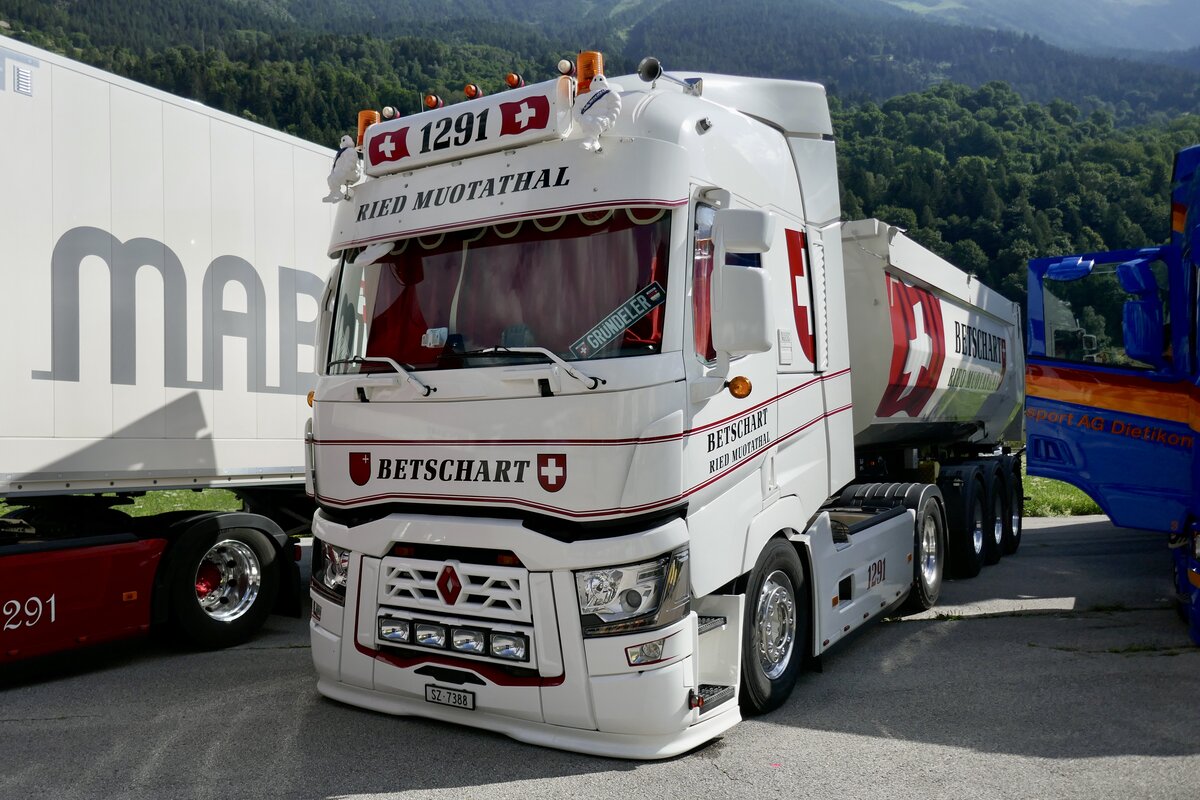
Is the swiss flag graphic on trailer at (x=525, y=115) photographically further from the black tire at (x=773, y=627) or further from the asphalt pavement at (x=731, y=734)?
the asphalt pavement at (x=731, y=734)

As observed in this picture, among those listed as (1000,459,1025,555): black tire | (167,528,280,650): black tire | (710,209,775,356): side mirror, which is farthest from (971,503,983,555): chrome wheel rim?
(167,528,280,650): black tire

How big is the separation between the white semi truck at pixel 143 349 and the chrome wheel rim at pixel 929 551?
505cm

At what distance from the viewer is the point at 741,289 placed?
443cm

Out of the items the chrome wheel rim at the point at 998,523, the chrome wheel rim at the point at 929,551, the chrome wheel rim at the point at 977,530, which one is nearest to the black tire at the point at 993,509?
the chrome wheel rim at the point at 998,523

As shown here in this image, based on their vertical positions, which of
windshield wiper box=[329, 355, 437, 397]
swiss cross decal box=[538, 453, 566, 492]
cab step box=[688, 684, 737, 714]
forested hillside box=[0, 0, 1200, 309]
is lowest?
cab step box=[688, 684, 737, 714]

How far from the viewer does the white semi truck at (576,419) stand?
4.38 metres

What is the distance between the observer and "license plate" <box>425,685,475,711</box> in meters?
4.64

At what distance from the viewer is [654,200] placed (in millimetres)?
4484

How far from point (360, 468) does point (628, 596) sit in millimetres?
1582

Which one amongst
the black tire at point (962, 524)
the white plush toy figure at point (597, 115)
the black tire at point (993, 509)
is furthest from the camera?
the black tire at point (993, 509)

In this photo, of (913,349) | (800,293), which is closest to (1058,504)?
(913,349)

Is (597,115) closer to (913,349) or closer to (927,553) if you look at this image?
(913,349)

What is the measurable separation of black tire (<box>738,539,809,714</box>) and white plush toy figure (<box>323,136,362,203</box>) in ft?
9.75

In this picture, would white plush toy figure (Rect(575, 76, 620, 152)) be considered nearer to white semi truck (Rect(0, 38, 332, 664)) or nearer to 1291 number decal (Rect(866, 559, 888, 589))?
white semi truck (Rect(0, 38, 332, 664))
